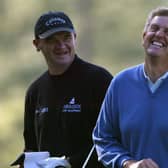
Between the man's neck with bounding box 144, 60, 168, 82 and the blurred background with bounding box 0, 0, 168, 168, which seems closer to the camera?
the man's neck with bounding box 144, 60, 168, 82

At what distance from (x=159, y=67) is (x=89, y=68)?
654 millimetres

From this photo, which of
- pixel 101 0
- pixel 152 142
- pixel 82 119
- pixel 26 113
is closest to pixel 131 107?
pixel 152 142

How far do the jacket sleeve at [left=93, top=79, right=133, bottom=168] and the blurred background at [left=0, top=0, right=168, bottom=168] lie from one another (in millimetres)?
3943

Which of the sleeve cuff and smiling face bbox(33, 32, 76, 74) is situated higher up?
smiling face bbox(33, 32, 76, 74)

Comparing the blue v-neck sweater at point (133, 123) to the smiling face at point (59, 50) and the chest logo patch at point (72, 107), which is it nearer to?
the chest logo patch at point (72, 107)

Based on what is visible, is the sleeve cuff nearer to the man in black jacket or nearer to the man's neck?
the man's neck

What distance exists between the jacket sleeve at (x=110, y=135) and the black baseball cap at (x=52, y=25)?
667 mm

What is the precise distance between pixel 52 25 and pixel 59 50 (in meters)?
0.13

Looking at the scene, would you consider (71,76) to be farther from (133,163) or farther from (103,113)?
(133,163)

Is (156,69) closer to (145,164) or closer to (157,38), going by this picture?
(157,38)

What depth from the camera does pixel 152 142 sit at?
2078mm

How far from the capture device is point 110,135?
7.33 ft

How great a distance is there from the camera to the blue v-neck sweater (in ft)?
6.82

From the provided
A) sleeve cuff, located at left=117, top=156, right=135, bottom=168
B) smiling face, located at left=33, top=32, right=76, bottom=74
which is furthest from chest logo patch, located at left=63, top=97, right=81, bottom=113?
sleeve cuff, located at left=117, top=156, right=135, bottom=168
